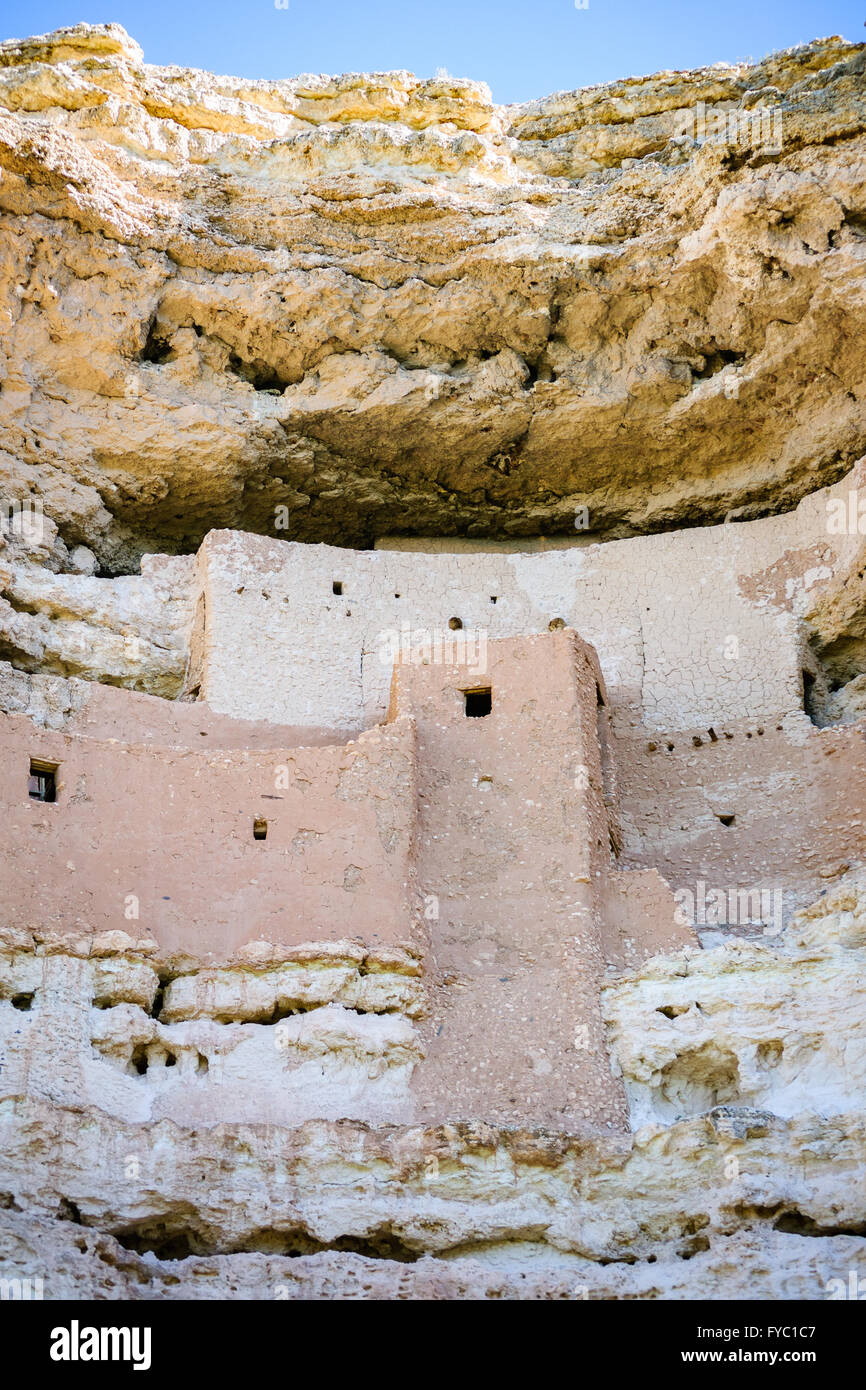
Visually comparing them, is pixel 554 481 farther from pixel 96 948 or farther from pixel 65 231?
pixel 96 948

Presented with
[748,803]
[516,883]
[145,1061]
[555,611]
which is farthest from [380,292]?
[145,1061]

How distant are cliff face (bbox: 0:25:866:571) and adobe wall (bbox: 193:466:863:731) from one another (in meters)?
1.52

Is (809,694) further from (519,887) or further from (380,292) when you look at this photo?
(380,292)

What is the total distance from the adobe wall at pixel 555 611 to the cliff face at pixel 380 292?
5.00 feet

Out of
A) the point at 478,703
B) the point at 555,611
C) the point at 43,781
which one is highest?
the point at 555,611

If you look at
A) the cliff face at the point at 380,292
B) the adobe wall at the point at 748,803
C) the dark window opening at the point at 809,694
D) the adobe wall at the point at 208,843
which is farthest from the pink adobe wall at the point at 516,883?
the cliff face at the point at 380,292

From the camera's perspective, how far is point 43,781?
47.8 ft

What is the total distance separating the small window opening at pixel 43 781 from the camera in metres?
14.3

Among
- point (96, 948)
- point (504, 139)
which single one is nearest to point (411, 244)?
point (504, 139)

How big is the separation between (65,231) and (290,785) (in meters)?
6.91

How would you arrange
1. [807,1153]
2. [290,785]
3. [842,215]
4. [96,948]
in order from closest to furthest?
1. [807,1153]
2. [96,948]
3. [290,785]
4. [842,215]

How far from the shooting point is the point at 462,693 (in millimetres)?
15797

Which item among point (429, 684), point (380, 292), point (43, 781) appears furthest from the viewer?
point (380, 292)

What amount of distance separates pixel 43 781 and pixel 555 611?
5835mm
